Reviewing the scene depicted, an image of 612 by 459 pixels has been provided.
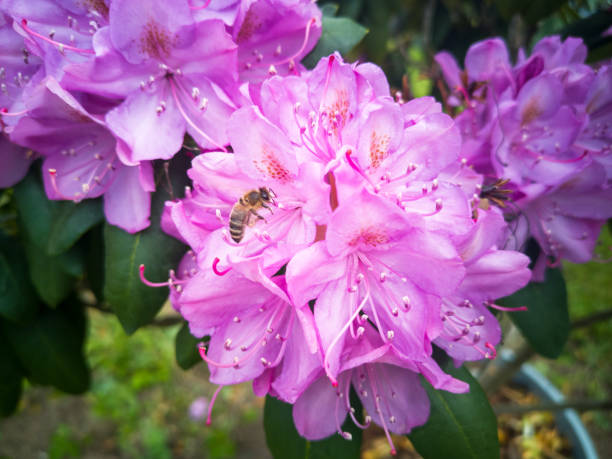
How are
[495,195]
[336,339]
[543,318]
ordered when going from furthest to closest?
[543,318]
[495,195]
[336,339]

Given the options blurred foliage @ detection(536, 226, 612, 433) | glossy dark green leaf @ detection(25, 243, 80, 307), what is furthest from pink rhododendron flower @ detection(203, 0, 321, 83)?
blurred foliage @ detection(536, 226, 612, 433)

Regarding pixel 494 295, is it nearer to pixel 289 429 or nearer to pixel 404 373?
pixel 404 373

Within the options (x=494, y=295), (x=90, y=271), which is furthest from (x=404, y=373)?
(x=90, y=271)

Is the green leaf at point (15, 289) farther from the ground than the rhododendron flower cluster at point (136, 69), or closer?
closer

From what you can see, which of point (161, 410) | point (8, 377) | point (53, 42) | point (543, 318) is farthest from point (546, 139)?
point (161, 410)

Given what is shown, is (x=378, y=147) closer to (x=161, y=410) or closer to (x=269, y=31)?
(x=269, y=31)

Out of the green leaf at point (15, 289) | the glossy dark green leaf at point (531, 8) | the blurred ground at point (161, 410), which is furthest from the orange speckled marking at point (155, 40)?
the blurred ground at point (161, 410)

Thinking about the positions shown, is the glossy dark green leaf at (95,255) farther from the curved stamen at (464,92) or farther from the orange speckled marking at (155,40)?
the curved stamen at (464,92)
